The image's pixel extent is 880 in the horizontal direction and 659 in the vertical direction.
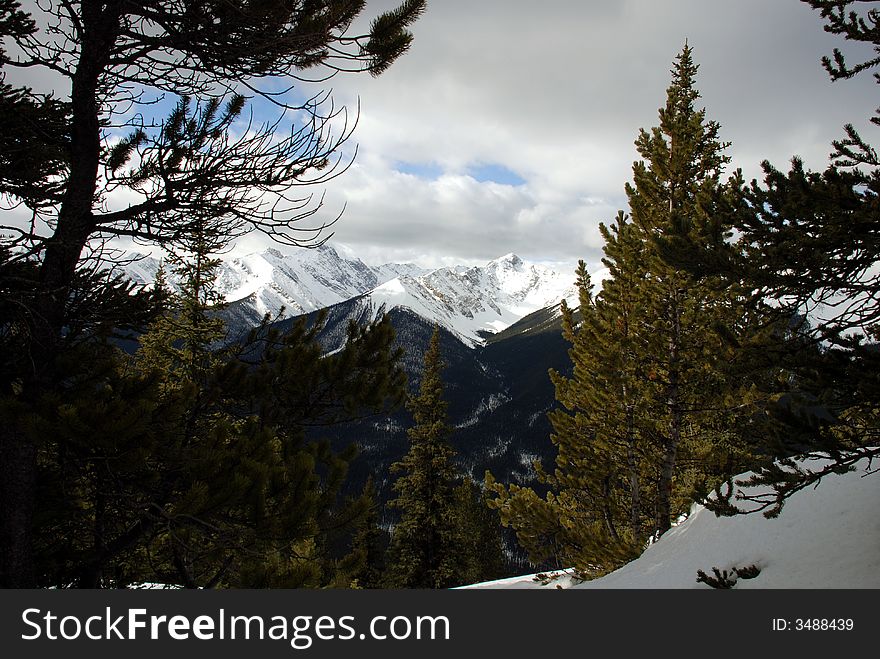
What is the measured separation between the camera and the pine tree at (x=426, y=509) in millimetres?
20375

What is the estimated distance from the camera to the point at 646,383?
409 inches

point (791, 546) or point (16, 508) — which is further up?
point (16, 508)

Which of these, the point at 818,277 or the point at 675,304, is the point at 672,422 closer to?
the point at 675,304

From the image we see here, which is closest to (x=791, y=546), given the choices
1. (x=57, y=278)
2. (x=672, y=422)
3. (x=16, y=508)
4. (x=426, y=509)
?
(x=672, y=422)

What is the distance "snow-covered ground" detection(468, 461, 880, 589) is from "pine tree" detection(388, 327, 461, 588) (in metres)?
12.2

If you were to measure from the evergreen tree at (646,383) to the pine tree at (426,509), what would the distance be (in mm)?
8479

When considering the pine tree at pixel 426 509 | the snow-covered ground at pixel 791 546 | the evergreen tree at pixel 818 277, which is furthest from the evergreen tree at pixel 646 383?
the pine tree at pixel 426 509

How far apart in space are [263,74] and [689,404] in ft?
34.2

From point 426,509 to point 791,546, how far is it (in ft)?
51.5

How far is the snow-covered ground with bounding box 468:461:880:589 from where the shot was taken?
577cm

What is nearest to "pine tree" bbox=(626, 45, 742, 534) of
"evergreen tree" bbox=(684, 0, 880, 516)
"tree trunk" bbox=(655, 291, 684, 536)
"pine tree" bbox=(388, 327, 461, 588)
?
"tree trunk" bbox=(655, 291, 684, 536)
